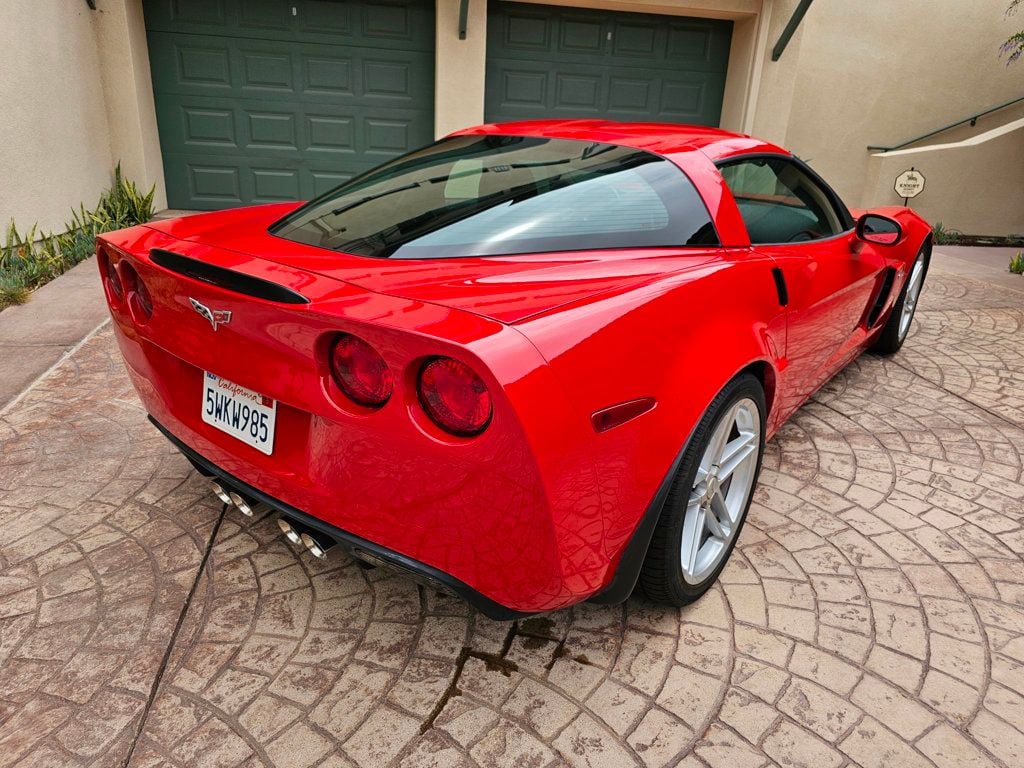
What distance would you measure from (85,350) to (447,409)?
357cm

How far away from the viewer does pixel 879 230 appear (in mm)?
3121

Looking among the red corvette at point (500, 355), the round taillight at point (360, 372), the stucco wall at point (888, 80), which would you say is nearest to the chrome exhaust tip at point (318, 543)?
the red corvette at point (500, 355)

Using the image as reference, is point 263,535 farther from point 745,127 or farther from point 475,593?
point 745,127

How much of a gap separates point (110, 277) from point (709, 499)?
6.46ft

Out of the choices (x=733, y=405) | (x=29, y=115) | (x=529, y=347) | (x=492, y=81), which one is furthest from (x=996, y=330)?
(x=29, y=115)

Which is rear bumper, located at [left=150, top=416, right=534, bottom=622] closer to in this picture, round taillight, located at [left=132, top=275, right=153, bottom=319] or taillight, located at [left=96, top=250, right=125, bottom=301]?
round taillight, located at [left=132, top=275, right=153, bottom=319]

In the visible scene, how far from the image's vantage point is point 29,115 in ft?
20.1

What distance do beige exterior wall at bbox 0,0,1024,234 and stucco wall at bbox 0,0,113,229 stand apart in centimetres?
2

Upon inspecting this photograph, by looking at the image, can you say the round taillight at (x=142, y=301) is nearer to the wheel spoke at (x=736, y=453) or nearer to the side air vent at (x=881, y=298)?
the wheel spoke at (x=736, y=453)

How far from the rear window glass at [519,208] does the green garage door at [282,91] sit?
6.45 m

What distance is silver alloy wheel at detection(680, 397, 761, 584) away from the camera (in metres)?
2.04

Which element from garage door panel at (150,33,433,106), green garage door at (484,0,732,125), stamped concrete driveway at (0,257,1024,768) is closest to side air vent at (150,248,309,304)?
stamped concrete driveway at (0,257,1024,768)

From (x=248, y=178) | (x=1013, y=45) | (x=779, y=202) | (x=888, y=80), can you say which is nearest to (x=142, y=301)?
(x=779, y=202)

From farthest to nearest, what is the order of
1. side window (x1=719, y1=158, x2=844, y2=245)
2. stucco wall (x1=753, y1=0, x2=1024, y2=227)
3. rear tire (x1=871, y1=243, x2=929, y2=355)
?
stucco wall (x1=753, y1=0, x2=1024, y2=227), rear tire (x1=871, y1=243, x2=929, y2=355), side window (x1=719, y1=158, x2=844, y2=245)
